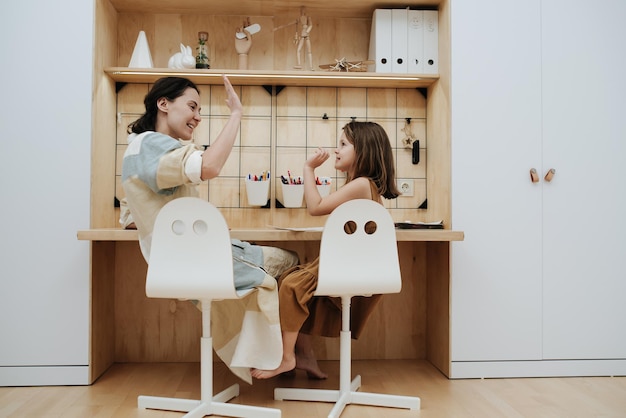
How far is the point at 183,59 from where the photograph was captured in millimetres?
2949

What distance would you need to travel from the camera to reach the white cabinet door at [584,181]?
281 centimetres

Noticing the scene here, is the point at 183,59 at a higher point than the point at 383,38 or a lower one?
lower

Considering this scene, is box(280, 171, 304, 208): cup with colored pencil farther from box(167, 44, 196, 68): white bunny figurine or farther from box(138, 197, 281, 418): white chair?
box(138, 197, 281, 418): white chair

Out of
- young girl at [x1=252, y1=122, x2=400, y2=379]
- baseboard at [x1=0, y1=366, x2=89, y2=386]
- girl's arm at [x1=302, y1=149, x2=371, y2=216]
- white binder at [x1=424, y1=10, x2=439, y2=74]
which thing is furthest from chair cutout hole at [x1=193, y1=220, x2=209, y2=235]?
white binder at [x1=424, y1=10, x2=439, y2=74]

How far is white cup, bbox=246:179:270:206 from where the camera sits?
3059 mm

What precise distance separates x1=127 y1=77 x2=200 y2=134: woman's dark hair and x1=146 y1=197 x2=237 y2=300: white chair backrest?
19.1 inches

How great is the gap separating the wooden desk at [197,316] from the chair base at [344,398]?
0.56 meters

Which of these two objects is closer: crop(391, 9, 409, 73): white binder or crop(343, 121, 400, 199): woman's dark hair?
crop(343, 121, 400, 199): woman's dark hair

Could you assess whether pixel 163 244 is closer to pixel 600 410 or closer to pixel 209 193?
pixel 209 193

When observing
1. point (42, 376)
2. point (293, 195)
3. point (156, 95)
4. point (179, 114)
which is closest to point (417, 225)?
point (293, 195)

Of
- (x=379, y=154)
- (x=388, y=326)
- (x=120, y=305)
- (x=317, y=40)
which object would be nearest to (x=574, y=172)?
(x=379, y=154)

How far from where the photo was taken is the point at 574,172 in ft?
9.30

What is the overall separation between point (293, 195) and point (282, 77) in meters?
0.61

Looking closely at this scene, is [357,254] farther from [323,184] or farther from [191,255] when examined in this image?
[323,184]
